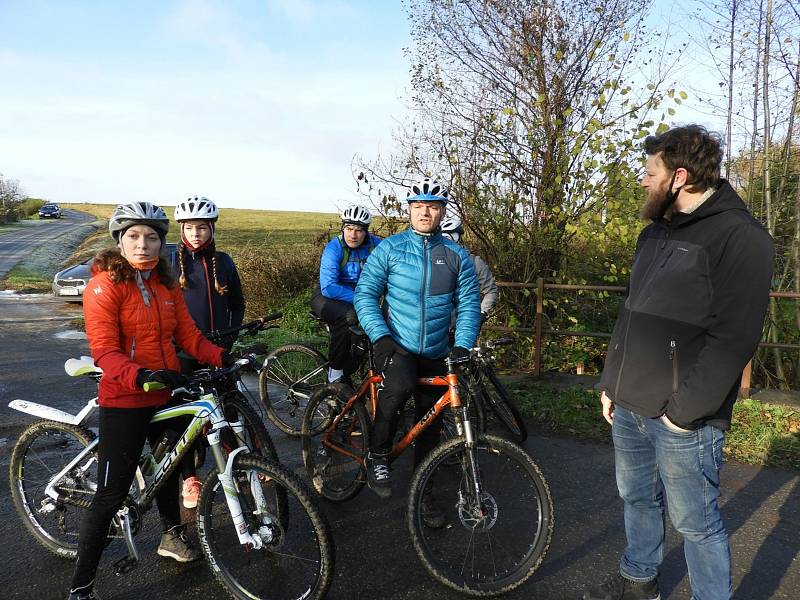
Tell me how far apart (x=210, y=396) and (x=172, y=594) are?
103cm

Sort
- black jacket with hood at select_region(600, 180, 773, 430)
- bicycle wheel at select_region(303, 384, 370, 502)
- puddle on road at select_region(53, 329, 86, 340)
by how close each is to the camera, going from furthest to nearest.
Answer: puddle on road at select_region(53, 329, 86, 340) < bicycle wheel at select_region(303, 384, 370, 502) < black jacket with hood at select_region(600, 180, 773, 430)

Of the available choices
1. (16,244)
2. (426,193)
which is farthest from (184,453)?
(16,244)

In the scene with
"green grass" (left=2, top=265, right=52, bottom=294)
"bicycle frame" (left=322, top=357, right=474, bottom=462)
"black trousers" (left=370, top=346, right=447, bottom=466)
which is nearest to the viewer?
"bicycle frame" (left=322, top=357, right=474, bottom=462)

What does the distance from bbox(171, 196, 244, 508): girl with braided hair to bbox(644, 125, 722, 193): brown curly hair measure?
10.1ft

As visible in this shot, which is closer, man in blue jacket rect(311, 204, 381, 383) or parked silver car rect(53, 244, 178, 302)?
man in blue jacket rect(311, 204, 381, 383)

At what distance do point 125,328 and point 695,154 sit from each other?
2659 millimetres

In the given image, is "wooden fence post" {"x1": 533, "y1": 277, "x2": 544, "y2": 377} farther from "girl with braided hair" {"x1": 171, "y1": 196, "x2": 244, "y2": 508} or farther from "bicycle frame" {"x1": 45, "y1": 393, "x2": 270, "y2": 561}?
"bicycle frame" {"x1": 45, "y1": 393, "x2": 270, "y2": 561}

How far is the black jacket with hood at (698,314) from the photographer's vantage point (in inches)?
79.0

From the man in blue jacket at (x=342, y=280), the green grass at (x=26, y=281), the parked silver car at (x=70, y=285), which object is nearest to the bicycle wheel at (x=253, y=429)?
the man in blue jacket at (x=342, y=280)

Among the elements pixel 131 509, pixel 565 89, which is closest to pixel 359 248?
pixel 131 509

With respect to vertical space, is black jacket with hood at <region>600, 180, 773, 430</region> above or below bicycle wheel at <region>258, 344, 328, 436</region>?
above

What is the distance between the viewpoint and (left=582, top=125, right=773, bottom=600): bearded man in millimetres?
2020

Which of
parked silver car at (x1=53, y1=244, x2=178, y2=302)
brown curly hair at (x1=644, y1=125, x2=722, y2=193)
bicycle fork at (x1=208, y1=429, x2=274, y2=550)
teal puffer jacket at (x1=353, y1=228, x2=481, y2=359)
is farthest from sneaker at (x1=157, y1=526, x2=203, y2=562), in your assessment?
parked silver car at (x1=53, y1=244, x2=178, y2=302)

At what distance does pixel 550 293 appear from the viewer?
808cm
